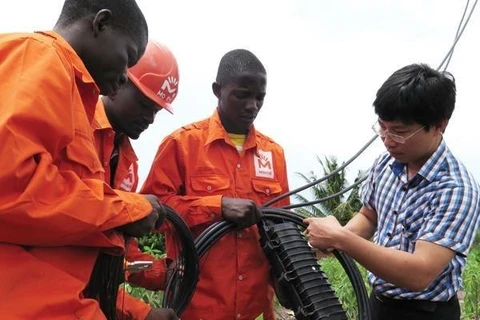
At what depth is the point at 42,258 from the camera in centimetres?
152

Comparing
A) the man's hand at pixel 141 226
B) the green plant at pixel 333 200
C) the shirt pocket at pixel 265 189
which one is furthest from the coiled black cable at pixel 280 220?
the green plant at pixel 333 200

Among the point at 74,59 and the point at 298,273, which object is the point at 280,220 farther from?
the point at 74,59

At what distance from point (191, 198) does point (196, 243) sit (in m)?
0.24

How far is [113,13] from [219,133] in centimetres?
117

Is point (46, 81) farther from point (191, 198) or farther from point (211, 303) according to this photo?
point (211, 303)

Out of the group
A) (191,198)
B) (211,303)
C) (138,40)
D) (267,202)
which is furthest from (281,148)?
(138,40)

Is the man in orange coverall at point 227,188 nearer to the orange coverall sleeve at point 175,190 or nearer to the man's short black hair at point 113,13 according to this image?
the orange coverall sleeve at point 175,190

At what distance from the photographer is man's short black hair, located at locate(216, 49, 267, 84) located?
9.87 ft

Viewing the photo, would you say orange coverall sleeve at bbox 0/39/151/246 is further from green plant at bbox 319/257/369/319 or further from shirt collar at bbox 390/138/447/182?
green plant at bbox 319/257/369/319

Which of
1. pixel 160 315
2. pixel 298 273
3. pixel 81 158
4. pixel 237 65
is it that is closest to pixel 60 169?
pixel 81 158

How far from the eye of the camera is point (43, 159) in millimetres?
1396

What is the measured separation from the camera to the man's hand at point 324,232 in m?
2.10

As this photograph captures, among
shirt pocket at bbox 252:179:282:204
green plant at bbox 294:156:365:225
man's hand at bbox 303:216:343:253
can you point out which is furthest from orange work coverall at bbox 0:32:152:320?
green plant at bbox 294:156:365:225

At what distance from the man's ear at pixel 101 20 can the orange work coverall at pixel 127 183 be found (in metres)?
0.48
